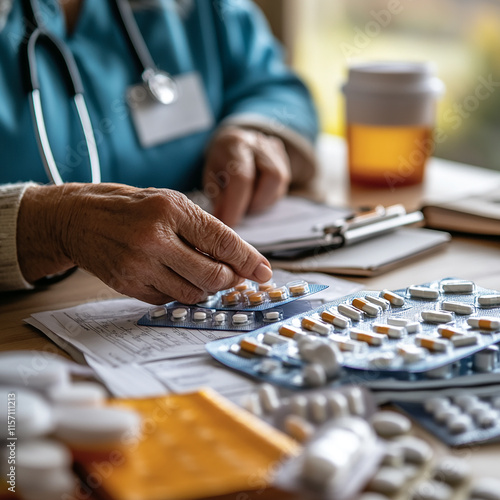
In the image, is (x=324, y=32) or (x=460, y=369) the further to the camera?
(x=324, y=32)

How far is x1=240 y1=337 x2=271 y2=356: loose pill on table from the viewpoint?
0.63 m

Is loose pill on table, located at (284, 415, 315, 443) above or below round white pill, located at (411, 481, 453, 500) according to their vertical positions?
above

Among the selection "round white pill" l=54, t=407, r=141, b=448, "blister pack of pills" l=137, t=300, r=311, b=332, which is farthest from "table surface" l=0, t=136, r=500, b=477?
"round white pill" l=54, t=407, r=141, b=448

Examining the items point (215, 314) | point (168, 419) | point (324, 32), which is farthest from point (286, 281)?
point (324, 32)

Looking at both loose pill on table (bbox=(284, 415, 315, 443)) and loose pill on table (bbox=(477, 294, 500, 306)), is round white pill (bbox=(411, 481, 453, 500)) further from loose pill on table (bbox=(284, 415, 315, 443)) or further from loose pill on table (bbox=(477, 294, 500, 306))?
loose pill on table (bbox=(477, 294, 500, 306))

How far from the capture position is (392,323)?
67 centimetres

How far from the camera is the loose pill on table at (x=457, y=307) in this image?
698mm

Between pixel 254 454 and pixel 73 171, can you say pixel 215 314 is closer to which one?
pixel 254 454

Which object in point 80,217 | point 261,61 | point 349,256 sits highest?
point 261,61

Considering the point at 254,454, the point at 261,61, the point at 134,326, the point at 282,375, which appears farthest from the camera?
the point at 261,61

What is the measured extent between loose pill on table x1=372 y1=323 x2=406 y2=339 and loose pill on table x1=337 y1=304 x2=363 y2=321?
3 centimetres

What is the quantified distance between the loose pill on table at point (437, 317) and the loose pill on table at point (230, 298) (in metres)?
0.21

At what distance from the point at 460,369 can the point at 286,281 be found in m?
0.30

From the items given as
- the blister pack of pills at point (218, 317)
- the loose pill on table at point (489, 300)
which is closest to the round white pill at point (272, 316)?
the blister pack of pills at point (218, 317)
